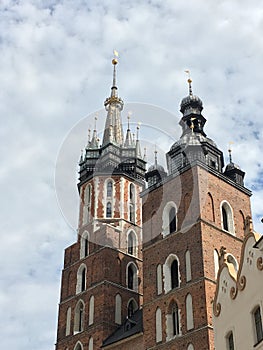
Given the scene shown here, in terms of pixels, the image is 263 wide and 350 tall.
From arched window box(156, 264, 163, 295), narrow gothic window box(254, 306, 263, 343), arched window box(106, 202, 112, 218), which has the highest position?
arched window box(106, 202, 112, 218)

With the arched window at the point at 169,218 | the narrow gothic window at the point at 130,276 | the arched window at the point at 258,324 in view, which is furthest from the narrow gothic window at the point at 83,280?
the arched window at the point at 258,324

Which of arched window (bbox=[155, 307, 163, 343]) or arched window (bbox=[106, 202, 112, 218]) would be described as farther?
arched window (bbox=[106, 202, 112, 218])

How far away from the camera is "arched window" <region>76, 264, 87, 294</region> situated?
42094 mm

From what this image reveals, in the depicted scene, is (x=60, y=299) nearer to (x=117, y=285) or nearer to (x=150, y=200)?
(x=117, y=285)

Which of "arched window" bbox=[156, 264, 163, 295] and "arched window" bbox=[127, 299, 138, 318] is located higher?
"arched window" bbox=[127, 299, 138, 318]

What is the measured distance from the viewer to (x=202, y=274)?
32062 millimetres

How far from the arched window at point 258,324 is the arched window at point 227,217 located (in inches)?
618

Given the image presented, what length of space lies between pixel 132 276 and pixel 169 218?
793 cm

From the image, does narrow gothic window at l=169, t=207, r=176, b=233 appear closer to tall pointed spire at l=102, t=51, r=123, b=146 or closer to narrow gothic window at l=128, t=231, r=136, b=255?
narrow gothic window at l=128, t=231, r=136, b=255

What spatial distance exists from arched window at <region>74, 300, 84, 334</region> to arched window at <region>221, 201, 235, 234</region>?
1168 centimetres

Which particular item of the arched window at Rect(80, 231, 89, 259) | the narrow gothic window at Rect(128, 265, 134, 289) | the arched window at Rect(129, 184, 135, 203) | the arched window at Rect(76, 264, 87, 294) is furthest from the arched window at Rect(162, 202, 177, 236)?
the arched window at Rect(129, 184, 135, 203)

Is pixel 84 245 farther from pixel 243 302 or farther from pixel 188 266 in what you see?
pixel 243 302

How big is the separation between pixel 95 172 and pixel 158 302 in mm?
17761

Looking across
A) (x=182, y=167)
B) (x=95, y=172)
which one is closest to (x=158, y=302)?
(x=182, y=167)
